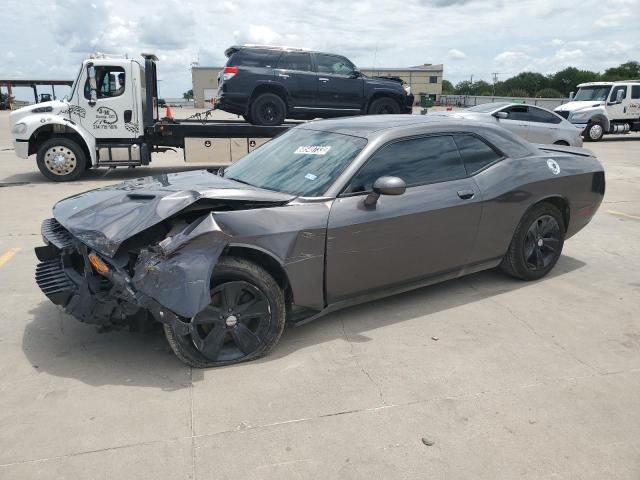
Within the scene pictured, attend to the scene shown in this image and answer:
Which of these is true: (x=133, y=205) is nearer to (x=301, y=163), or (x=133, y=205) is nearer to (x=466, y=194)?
(x=301, y=163)

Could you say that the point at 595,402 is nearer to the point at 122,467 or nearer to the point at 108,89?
the point at 122,467

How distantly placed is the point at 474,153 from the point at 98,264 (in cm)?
309

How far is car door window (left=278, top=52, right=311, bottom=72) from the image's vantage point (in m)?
11.9

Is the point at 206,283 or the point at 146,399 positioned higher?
the point at 206,283

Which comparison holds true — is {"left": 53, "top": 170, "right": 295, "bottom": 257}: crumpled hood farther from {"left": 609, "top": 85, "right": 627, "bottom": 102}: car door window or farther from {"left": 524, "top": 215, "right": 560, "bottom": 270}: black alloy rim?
{"left": 609, "top": 85, "right": 627, "bottom": 102}: car door window

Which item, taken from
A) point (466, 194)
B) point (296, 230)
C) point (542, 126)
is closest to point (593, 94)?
point (542, 126)

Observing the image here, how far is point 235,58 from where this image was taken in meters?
11.6

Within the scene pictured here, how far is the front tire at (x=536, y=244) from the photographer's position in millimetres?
4797

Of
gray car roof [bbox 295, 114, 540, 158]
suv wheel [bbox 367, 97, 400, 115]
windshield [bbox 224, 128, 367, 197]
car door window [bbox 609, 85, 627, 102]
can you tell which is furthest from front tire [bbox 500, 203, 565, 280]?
car door window [bbox 609, 85, 627, 102]

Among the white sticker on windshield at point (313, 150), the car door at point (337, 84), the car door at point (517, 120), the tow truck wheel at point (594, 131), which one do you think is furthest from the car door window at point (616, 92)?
the white sticker on windshield at point (313, 150)

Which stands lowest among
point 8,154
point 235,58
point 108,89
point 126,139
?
point 8,154

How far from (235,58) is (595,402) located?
1045 cm

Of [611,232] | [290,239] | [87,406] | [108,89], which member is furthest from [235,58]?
[87,406]

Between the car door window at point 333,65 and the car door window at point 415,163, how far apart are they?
28.0ft
